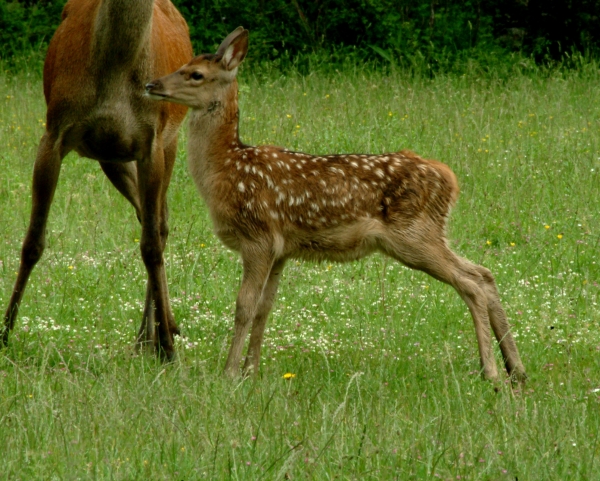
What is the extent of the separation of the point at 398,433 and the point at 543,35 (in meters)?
12.0

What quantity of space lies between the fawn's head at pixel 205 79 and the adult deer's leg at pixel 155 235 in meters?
0.65

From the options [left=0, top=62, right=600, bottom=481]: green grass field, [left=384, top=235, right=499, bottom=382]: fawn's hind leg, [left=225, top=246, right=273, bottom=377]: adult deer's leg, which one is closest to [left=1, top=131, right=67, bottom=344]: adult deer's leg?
[left=0, top=62, right=600, bottom=481]: green grass field

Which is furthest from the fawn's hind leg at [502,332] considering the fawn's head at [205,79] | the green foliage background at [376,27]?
the green foliage background at [376,27]

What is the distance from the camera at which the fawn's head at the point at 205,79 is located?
18.4 feet

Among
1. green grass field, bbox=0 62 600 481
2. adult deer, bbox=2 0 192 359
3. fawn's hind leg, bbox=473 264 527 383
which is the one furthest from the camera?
adult deer, bbox=2 0 192 359

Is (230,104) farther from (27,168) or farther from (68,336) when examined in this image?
(27,168)

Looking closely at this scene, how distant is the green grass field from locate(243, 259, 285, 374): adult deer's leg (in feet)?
0.33

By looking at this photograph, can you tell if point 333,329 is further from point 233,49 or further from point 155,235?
point 233,49

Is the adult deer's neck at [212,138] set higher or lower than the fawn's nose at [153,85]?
lower

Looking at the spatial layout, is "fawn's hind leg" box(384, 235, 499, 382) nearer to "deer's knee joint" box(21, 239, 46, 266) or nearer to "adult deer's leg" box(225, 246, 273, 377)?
"adult deer's leg" box(225, 246, 273, 377)

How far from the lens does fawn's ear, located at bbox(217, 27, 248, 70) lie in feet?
18.8

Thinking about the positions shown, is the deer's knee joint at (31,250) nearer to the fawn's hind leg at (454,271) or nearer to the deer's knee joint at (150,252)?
the deer's knee joint at (150,252)

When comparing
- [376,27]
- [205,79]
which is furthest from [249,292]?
[376,27]

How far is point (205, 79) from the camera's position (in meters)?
5.69
